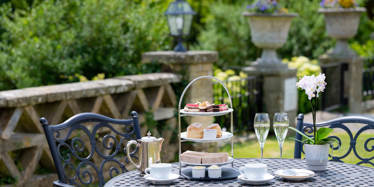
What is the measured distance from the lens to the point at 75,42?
7.20 meters

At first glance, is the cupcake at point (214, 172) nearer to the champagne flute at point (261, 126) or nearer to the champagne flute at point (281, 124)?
the champagne flute at point (261, 126)

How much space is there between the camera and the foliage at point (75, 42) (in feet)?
22.5

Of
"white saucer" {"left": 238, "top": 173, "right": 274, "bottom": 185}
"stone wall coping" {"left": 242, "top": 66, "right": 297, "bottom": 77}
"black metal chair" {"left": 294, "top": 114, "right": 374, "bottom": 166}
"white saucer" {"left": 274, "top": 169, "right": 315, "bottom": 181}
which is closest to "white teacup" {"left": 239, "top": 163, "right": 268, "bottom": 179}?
"white saucer" {"left": 238, "top": 173, "right": 274, "bottom": 185}

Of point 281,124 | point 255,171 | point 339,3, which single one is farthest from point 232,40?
point 255,171

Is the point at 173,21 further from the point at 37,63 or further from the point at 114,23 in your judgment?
the point at 37,63

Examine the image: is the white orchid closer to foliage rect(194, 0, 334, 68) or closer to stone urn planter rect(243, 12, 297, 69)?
stone urn planter rect(243, 12, 297, 69)

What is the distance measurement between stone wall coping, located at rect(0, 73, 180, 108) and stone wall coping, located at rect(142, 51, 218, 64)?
0.61 feet

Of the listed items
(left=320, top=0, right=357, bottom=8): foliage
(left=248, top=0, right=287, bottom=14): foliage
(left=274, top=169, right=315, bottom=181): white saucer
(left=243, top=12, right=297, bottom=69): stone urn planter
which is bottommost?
(left=274, top=169, right=315, bottom=181): white saucer

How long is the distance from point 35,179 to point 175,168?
2225 mm

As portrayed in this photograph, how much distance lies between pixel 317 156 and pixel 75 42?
4.76 meters

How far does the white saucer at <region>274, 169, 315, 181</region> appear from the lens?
9.37 ft

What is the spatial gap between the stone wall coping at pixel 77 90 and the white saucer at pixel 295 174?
258 centimetres

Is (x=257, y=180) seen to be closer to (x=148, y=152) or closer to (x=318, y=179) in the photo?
(x=318, y=179)

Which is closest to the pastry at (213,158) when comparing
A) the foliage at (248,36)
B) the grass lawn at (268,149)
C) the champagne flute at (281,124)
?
the champagne flute at (281,124)
